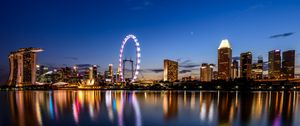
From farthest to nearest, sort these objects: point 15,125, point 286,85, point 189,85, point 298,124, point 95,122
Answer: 1. point 189,85
2. point 286,85
3. point 95,122
4. point 298,124
5. point 15,125

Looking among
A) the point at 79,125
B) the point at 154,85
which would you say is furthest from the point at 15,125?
the point at 154,85

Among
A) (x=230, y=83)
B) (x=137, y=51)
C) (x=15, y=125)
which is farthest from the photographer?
(x=230, y=83)

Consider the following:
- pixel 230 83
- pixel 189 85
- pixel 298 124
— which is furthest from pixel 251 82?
pixel 298 124

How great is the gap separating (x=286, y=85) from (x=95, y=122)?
6090 inches

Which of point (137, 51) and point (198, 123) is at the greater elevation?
point (137, 51)

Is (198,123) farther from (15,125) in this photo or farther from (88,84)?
(88,84)

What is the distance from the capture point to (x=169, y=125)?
22.4 m

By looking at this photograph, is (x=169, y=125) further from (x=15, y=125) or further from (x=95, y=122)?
(x=15, y=125)

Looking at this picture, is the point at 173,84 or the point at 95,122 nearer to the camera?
the point at 95,122

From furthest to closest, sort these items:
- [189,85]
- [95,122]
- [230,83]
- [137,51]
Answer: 1. [189,85]
2. [230,83]
3. [137,51]
4. [95,122]

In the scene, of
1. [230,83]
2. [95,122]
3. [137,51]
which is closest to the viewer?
[95,122]

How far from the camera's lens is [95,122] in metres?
24.3

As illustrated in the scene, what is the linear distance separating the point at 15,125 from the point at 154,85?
6638 inches

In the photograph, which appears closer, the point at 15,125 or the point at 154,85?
the point at 15,125
